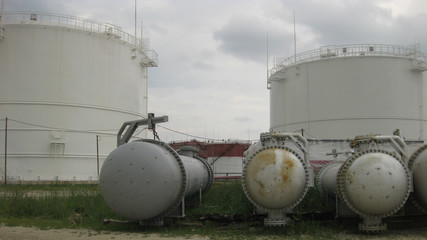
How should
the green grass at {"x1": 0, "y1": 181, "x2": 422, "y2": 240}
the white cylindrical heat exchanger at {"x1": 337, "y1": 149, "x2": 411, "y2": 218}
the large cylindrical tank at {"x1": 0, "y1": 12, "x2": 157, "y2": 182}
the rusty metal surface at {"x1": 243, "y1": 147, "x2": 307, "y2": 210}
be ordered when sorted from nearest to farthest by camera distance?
the white cylindrical heat exchanger at {"x1": 337, "y1": 149, "x2": 411, "y2": 218}, the rusty metal surface at {"x1": 243, "y1": 147, "x2": 307, "y2": 210}, the green grass at {"x1": 0, "y1": 181, "x2": 422, "y2": 240}, the large cylindrical tank at {"x1": 0, "y1": 12, "x2": 157, "y2": 182}

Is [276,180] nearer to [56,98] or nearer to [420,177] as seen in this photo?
[420,177]

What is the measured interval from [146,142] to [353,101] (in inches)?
776

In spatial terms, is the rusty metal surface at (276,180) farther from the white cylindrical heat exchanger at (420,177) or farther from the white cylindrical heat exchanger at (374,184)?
the white cylindrical heat exchanger at (420,177)

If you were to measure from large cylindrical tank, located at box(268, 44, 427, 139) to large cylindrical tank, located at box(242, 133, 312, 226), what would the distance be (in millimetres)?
18226

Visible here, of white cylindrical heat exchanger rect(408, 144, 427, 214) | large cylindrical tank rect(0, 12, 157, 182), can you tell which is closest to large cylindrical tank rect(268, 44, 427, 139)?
large cylindrical tank rect(0, 12, 157, 182)

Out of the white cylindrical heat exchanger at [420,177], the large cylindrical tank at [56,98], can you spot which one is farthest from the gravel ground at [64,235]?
the large cylindrical tank at [56,98]

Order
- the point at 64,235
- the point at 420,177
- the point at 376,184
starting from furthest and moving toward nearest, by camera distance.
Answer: the point at 420,177, the point at 64,235, the point at 376,184

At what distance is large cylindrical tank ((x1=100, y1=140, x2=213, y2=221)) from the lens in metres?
8.27

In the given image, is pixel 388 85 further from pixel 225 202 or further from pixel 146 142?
pixel 146 142

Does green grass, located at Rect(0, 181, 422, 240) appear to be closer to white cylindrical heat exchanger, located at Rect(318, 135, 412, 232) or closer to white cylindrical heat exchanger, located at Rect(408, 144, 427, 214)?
white cylindrical heat exchanger, located at Rect(318, 135, 412, 232)

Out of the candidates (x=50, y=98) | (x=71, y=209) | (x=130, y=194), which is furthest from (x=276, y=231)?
(x=50, y=98)

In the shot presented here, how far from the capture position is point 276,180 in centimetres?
821

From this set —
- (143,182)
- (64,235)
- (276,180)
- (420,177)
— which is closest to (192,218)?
(143,182)

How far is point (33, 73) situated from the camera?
25812 mm
